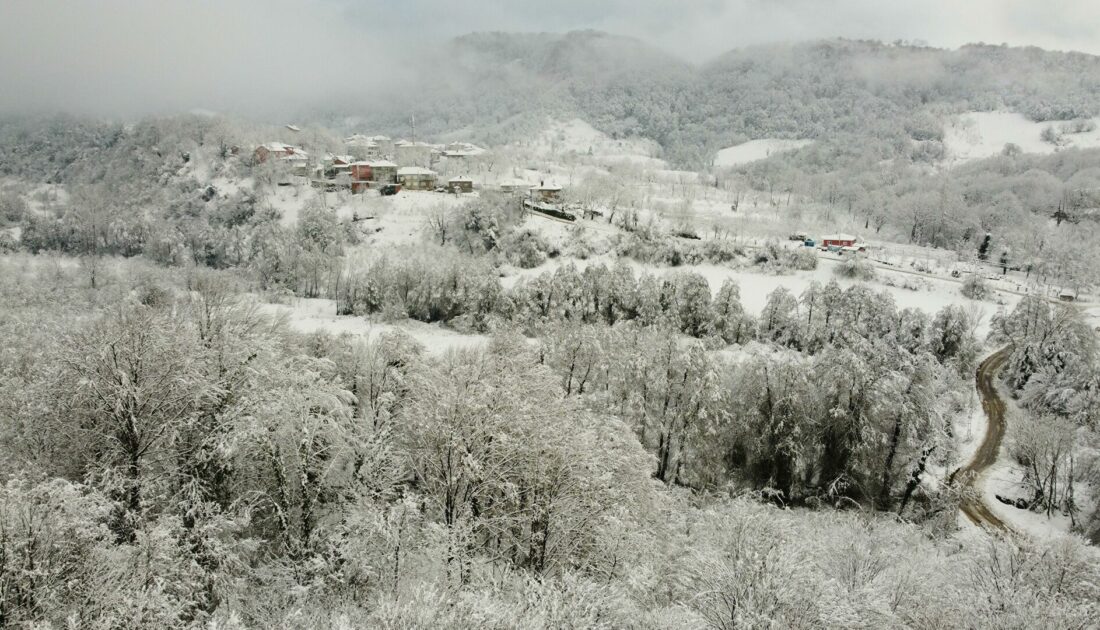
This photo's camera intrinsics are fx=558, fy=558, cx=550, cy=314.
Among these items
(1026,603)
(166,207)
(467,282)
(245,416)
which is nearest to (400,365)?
(245,416)

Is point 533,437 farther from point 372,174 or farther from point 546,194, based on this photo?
point 372,174

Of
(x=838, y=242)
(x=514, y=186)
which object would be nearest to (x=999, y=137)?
(x=838, y=242)

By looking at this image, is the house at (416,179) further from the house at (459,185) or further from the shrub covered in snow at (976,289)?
the shrub covered in snow at (976,289)

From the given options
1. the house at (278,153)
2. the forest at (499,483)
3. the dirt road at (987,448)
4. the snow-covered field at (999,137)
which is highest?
the snow-covered field at (999,137)

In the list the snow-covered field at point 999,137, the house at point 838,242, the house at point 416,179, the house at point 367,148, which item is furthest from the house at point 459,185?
the snow-covered field at point 999,137

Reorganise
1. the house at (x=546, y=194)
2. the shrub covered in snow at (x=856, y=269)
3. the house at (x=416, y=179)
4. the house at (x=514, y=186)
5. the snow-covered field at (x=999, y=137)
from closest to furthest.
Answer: the shrub covered in snow at (x=856, y=269)
the house at (x=514, y=186)
the house at (x=546, y=194)
the house at (x=416, y=179)
the snow-covered field at (x=999, y=137)

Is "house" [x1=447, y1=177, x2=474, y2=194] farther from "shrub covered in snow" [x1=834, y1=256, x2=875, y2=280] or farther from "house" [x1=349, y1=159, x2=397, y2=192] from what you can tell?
"shrub covered in snow" [x1=834, y1=256, x2=875, y2=280]
